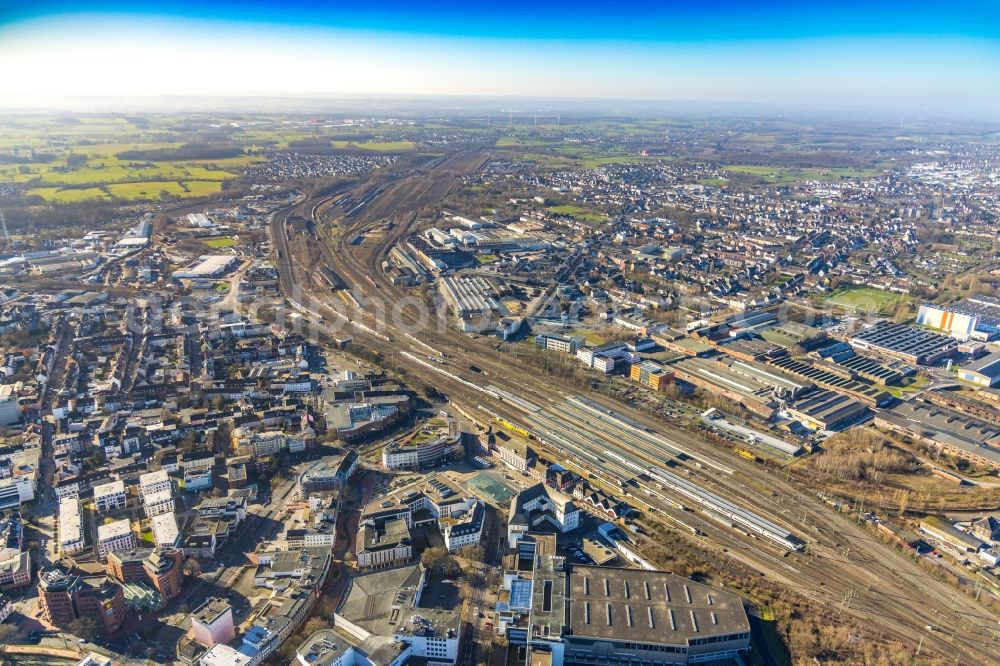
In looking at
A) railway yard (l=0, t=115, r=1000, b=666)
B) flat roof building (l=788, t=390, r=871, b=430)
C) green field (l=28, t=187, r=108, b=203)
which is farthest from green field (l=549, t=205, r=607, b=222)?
green field (l=28, t=187, r=108, b=203)

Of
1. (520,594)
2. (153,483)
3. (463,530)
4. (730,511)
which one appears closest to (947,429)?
(730,511)

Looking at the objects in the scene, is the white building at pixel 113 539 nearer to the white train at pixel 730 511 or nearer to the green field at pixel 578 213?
the white train at pixel 730 511

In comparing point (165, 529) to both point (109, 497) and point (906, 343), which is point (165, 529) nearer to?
point (109, 497)

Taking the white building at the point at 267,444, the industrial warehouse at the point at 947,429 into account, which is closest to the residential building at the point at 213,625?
the white building at the point at 267,444

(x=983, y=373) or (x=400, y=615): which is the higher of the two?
(x=983, y=373)

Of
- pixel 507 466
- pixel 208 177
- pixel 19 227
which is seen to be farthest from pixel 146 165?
pixel 507 466

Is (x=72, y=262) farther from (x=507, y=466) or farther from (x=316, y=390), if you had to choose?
(x=507, y=466)
